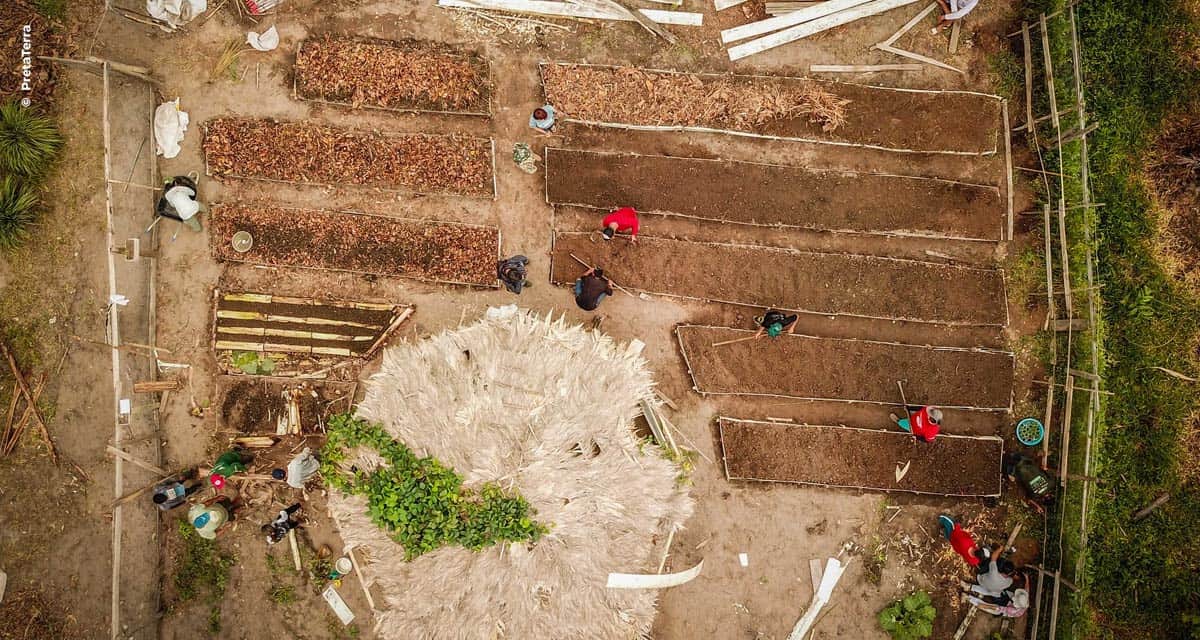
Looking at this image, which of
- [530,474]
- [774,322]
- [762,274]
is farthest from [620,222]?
[530,474]

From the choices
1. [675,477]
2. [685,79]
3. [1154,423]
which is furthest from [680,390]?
[1154,423]

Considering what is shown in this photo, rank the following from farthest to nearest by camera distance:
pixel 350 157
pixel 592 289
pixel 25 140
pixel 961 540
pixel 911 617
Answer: pixel 911 617, pixel 350 157, pixel 961 540, pixel 25 140, pixel 592 289

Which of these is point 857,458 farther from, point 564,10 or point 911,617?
point 564,10

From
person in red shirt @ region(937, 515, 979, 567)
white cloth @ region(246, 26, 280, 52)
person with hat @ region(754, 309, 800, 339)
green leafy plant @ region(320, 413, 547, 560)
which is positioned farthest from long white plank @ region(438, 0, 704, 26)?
person in red shirt @ region(937, 515, 979, 567)

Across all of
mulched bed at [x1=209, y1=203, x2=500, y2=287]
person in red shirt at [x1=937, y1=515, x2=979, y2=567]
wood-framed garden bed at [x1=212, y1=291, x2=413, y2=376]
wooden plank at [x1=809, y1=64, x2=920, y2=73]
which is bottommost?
person in red shirt at [x1=937, y1=515, x2=979, y2=567]

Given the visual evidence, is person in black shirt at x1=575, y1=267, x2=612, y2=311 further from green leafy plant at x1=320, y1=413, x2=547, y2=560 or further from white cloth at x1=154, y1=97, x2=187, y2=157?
white cloth at x1=154, y1=97, x2=187, y2=157

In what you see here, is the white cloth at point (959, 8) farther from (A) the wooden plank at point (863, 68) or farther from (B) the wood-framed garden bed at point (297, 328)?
(B) the wood-framed garden bed at point (297, 328)

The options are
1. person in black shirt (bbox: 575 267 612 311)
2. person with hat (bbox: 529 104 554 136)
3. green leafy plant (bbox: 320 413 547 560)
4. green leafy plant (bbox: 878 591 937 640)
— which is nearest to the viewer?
green leafy plant (bbox: 320 413 547 560)
